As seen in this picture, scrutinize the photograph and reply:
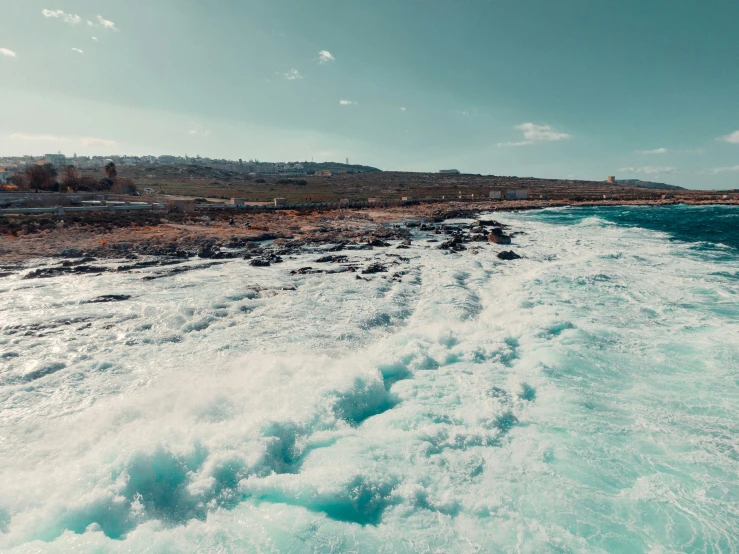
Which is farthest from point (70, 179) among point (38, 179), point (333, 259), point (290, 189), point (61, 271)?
point (333, 259)

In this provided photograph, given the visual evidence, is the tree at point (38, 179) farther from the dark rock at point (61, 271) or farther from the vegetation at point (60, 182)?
the dark rock at point (61, 271)

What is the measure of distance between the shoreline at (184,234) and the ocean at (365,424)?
24.9 feet

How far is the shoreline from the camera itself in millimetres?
22188

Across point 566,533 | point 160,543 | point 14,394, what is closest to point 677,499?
point 566,533

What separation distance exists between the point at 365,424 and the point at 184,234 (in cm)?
2443

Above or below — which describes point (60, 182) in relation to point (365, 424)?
above

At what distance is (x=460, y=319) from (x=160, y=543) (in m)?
10.3

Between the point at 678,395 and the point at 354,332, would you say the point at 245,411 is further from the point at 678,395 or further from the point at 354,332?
the point at 678,395

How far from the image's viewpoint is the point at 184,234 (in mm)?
27750

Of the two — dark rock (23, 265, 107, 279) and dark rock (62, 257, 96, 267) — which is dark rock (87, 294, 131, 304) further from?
dark rock (62, 257, 96, 267)

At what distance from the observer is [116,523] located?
5426 millimetres

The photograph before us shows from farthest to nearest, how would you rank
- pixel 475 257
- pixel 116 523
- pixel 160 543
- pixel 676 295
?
1. pixel 475 257
2. pixel 676 295
3. pixel 116 523
4. pixel 160 543

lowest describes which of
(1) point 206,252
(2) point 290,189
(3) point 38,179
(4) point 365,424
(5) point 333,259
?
(4) point 365,424

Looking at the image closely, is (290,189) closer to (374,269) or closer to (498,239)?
(498,239)
